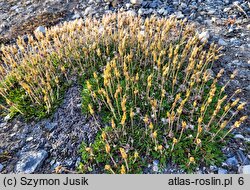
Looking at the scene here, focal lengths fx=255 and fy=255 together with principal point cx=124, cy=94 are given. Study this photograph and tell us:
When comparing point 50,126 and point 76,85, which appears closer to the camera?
point 50,126

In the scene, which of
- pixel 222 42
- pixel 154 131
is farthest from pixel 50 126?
pixel 222 42

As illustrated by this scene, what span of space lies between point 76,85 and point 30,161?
5.73 ft

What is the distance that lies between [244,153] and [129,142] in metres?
1.70

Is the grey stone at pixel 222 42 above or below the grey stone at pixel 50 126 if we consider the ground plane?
below

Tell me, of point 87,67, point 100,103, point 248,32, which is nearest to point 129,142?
point 100,103

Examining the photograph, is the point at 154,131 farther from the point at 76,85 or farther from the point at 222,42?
the point at 222,42

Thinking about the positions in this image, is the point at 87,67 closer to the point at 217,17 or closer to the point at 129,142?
the point at 129,142

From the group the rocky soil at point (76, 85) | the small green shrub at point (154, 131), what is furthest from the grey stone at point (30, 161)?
the small green shrub at point (154, 131)

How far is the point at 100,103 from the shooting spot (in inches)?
174

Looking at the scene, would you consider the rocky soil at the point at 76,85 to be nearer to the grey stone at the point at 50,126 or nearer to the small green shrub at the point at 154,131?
the grey stone at the point at 50,126

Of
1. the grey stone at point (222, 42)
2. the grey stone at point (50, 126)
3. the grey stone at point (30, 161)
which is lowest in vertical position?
the grey stone at point (30, 161)

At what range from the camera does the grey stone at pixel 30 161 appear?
3.77 m

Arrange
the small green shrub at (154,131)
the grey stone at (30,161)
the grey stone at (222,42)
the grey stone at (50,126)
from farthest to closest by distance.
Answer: the grey stone at (222,42) < the grey stone at (50,126) < the grey stone at (30,161) < the small green shrub at (154,131)

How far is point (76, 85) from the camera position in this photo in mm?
5051
